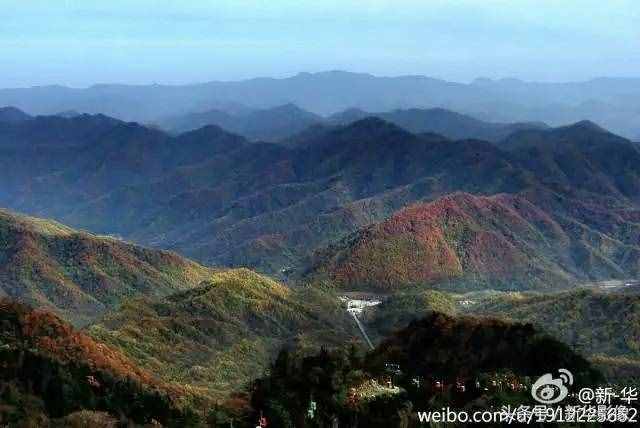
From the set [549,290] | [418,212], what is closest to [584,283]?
[549,290]

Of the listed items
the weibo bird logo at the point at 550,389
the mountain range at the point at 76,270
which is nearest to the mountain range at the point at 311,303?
the mountain range at the point at 76,270

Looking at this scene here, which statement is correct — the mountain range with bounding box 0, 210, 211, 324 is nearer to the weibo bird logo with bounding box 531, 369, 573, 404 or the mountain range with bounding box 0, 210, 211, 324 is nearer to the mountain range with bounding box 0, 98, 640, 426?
the mountain range with bounding box 0, 98, 640, 426

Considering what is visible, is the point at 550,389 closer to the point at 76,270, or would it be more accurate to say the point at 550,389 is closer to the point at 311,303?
the point at 311,303

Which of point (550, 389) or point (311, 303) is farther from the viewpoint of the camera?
point (311, 303)

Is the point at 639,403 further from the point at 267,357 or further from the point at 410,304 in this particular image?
the point at 410,304

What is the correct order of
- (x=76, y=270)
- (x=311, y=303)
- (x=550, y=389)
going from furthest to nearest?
(x=76, y=270)
(x=311, y=303)
(x=550, y=389)

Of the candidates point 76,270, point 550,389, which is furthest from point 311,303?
point 550,389

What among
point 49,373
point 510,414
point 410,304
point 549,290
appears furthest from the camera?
point 549,290

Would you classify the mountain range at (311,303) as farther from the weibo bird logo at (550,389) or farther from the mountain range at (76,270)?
the weibo bird logo at (550,389)
